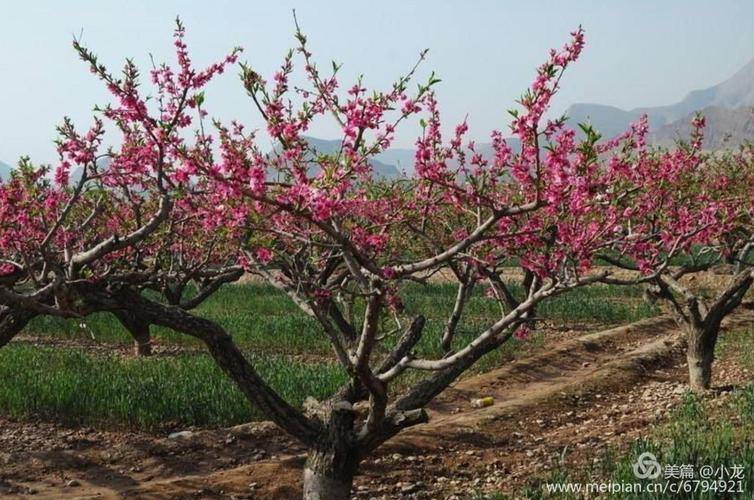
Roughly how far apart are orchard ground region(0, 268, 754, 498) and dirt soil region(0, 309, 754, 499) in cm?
2

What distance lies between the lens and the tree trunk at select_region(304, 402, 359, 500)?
17.6 feet

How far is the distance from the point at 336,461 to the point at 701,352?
6.43 m

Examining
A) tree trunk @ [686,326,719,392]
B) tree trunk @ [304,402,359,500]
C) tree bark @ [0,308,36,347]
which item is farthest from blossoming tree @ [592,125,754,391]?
tree bark @ [0,308,36,347]

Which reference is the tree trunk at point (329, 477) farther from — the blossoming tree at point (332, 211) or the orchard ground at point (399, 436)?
the orchard ground at point (399, 436)

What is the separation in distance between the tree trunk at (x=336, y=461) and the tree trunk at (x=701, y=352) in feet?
20.3

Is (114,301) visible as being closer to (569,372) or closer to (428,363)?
(428,363)

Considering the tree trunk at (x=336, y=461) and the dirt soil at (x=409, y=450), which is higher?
the tree trunk at (x=336, y=461)

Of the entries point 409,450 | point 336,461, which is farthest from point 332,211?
point 409,450

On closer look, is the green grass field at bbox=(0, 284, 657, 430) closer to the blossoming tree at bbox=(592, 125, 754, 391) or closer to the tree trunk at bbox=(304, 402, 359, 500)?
the tree trunk at bbox=(304, 402, 359, 500)

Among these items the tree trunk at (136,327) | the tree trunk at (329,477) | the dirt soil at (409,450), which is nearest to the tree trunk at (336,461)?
the tree trunk at (329,477)

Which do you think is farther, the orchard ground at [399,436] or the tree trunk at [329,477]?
the orchard ground at [399,436]

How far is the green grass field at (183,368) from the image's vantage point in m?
8.70

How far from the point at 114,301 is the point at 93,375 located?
555 cm

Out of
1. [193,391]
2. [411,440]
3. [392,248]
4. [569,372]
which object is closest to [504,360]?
[569,372]
